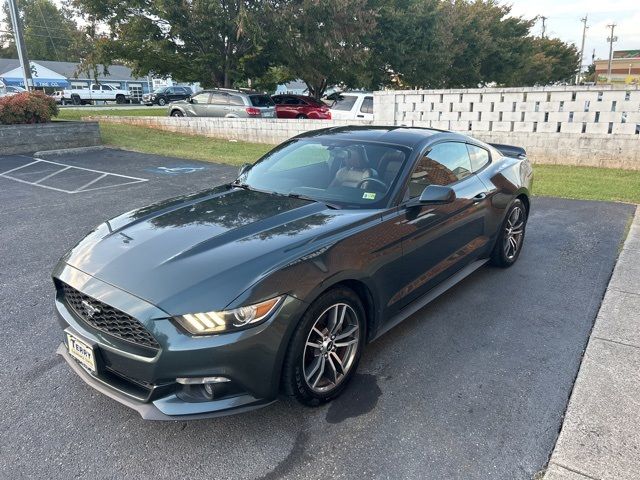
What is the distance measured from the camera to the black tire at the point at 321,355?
8.13 ft

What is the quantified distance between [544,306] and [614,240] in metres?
2.46

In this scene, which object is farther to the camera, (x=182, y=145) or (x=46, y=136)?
(x=182, y=145)

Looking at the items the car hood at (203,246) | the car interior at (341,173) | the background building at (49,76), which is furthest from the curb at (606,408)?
the background building at (49,76)

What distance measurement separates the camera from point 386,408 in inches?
108

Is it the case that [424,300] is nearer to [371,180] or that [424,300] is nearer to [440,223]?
[440,223]

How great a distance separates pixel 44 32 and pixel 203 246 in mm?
85592

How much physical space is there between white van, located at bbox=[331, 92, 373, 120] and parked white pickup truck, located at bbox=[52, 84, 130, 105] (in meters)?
36.5

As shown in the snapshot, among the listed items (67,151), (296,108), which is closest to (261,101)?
(296,108)

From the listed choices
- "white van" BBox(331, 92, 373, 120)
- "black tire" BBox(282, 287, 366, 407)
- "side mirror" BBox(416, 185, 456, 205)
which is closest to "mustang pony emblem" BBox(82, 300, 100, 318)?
"black tire" BBox(282, 287, 366, 407)

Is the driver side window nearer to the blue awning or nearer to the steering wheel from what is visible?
the steering wheel

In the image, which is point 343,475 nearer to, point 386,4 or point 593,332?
point 593,332

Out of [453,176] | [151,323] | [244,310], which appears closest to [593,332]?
[453,176]

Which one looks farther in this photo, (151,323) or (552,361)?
(552,361)

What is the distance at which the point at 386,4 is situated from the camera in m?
24.6
